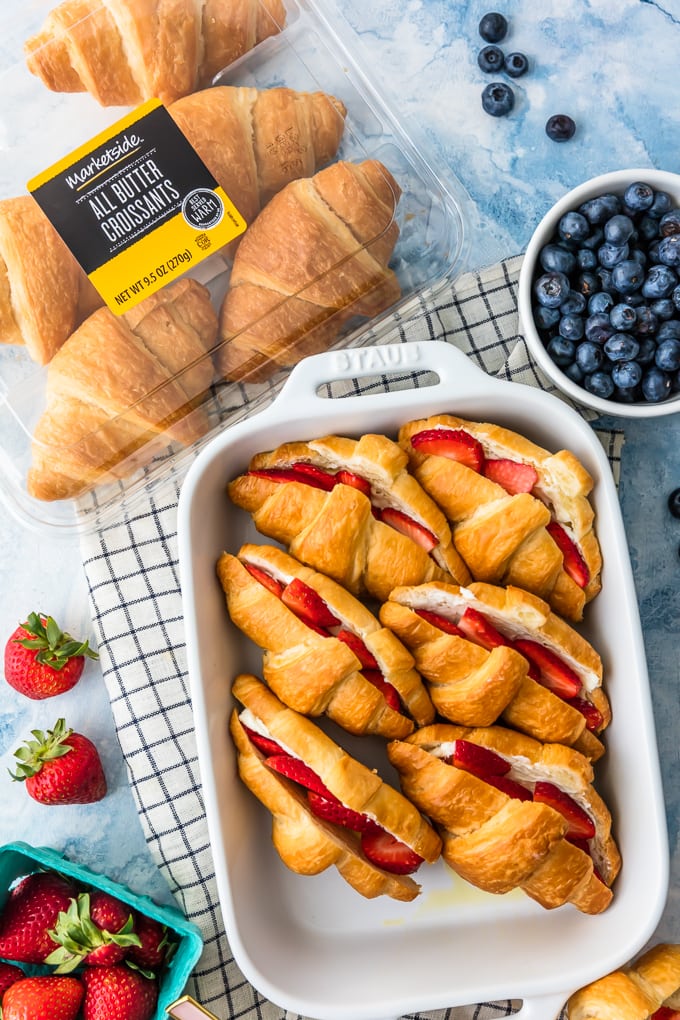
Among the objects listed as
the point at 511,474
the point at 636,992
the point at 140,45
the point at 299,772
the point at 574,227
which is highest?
the point at 140,45

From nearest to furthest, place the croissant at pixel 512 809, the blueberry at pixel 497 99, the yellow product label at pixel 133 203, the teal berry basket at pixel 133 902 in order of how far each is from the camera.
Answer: the croissant at pixel 512 809 < the yellow product label at pixel 133 203 < the teal berry basket at pixel 133 902 < the blueberry at pixel 497 99

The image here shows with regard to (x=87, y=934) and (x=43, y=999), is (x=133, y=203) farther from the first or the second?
(x=43, y=999)

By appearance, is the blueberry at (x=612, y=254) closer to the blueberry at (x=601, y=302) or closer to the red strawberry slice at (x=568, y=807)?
the blueberry at (x=601, y=302)

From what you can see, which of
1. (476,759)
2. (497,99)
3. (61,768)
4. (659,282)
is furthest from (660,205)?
(61,768)

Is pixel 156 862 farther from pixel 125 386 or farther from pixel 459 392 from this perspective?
pixel 459 392

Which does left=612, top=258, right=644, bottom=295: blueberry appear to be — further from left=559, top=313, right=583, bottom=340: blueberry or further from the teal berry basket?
the teal berry basket

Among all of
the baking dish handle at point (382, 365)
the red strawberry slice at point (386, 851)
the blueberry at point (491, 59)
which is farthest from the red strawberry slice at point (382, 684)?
the blueberry at point (491, 59)
